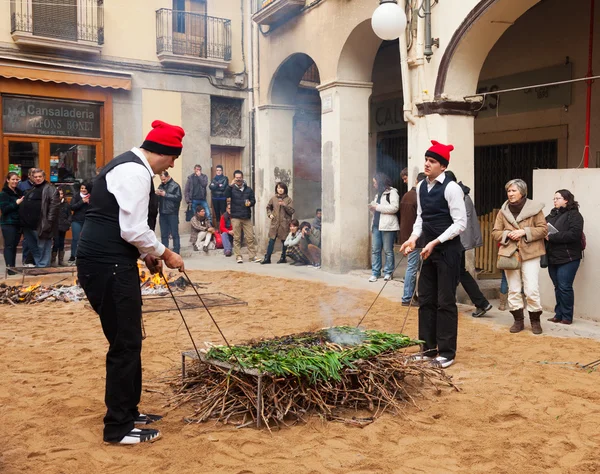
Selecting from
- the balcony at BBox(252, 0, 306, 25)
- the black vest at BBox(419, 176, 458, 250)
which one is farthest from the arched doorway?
the black vest at BBox(419, 176, 458, 250)

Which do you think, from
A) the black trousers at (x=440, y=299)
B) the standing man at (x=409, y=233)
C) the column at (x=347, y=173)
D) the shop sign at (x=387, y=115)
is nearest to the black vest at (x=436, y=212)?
the black trousers at (x=440, y=299)

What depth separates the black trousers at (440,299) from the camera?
593cm

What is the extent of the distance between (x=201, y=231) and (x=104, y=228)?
41.5ft

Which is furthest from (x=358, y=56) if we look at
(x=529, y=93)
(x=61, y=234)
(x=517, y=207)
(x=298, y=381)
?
(x=298, y=381)

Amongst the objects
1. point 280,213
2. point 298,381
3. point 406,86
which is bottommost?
point 298,381

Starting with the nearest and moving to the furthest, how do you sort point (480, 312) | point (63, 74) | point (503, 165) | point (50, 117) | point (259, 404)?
point (259, 404) → point (480, 312) → point (503, 165) → point (63, 74) → point (50, 117)

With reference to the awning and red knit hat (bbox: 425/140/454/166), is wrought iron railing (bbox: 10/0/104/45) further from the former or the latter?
red knit hat (bbox: 425/140/454/166)

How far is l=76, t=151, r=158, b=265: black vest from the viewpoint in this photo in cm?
418

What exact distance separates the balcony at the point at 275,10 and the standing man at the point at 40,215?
17.8 feet

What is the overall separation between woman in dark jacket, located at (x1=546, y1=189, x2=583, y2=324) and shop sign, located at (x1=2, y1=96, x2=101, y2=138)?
43.5 ft

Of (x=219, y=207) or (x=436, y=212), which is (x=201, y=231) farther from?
(x=436, y=212)

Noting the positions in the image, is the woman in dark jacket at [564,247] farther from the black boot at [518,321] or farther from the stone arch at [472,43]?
the stone arch at [472,43]

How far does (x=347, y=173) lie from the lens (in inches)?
489

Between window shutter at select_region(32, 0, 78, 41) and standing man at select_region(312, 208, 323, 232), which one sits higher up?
window shutter at select_region(32, 0, 78, 41)
